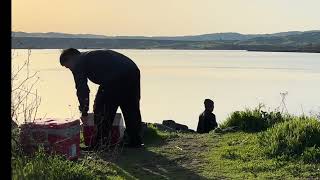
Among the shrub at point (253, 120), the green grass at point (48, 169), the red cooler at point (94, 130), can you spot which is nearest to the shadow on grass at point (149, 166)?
the red cooler at point (94, 130)

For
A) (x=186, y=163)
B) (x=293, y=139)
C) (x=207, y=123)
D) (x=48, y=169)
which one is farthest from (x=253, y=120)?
(x=48, y=169)

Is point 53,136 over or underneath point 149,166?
over

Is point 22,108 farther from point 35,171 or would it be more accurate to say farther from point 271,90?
point 271,90

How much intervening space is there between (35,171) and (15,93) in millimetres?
1245

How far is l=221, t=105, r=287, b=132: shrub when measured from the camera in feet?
30.8

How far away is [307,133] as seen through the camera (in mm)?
7383

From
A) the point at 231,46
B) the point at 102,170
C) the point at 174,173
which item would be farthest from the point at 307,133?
the point at 231,46

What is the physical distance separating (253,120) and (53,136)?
4169 millimetres

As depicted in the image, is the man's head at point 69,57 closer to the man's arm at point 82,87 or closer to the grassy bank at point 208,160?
the man's arm at point 82,87

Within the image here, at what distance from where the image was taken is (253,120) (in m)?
9.57

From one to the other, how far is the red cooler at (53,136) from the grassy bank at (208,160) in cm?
24

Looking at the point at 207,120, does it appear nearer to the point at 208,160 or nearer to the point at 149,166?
the point at 208,160

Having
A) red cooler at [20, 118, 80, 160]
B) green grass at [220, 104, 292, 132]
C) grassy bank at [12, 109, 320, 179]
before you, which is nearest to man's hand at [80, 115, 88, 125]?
grassy bank at [12, 109, 320, 179]

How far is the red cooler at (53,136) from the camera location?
20.1 ft
